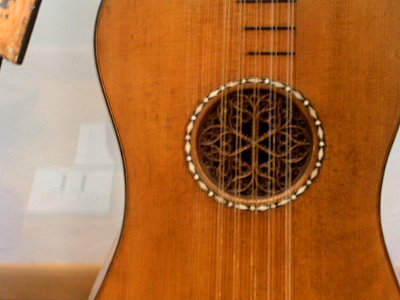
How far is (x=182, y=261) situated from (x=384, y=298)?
0.35m

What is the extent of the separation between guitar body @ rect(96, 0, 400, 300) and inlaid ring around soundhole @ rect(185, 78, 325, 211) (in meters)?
0.02

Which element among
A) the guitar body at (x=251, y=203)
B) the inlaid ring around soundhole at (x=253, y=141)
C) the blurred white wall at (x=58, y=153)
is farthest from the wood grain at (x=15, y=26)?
the blurred white wall at (x=58, y=153)

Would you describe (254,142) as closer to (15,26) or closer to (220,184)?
(220,184)

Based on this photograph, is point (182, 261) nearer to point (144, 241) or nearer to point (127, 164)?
point (144, 241)

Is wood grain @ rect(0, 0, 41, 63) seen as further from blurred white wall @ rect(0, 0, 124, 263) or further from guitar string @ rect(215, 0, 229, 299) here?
blurred white wall @ rect(0, 0, 124, 263)

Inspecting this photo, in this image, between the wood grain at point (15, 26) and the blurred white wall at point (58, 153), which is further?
the blurred white wall at point (58, 153)

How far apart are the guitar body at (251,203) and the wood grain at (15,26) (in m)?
0.16

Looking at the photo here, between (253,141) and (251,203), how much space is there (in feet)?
0.37

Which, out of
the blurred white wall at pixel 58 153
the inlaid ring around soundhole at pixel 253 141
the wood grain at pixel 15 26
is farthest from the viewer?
the blurred white wall at pixel 58 153

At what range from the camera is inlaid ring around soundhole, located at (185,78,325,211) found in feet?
2.94

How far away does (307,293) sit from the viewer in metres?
0.85

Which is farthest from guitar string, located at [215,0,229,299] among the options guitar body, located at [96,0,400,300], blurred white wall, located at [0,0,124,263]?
blurred white wall, located at [0,0,124,263]

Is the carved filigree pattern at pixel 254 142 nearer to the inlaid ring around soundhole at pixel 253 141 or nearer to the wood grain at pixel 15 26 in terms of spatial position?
the inlaid ring around soundhole at pixel 253 141

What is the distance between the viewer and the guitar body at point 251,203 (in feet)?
2.83
